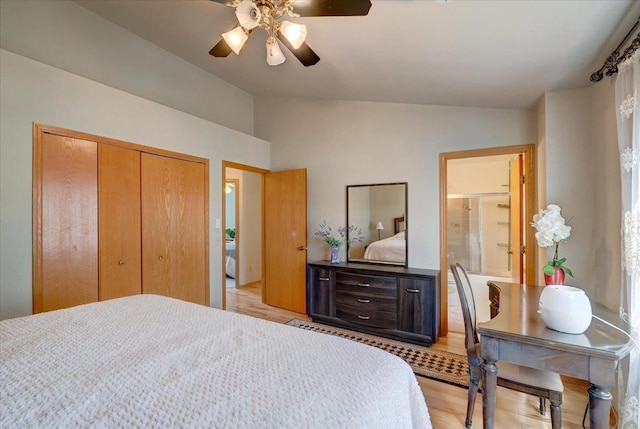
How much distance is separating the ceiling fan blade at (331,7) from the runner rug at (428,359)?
2604 mm

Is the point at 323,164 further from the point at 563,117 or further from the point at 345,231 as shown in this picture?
the point at 563,117

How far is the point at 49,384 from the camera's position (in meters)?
0.80

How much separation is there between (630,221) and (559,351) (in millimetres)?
826

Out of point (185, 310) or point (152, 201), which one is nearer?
point (185, 310)

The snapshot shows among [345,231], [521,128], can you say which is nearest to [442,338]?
[345,231]

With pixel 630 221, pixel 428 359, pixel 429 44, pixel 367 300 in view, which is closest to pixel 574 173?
pixel 630 221

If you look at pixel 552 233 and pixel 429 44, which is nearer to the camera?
pixel 552 233

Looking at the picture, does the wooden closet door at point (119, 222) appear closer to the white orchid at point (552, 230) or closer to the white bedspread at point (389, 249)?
the white bedspread at point (389, 249)

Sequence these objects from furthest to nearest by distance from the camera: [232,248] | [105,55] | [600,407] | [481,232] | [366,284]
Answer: [481,232]
[232,248]
[366,284]
[105,55]
[600,407]

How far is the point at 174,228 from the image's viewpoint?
3.03 meters

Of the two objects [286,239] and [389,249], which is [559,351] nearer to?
[389,249]

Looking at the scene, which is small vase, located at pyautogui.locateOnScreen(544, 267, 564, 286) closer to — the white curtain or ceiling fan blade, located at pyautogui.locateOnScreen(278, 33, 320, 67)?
the white curtain

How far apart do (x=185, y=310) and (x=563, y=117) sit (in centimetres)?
301

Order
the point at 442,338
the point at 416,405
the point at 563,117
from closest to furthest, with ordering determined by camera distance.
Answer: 1. the point at 416,405
2. the point at 563,117
3. the point at 442,338
